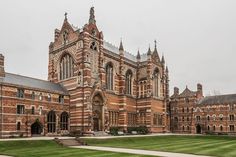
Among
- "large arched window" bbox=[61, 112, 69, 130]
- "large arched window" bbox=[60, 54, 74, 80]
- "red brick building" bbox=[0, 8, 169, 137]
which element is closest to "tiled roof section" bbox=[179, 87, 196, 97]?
"red brick building" bbox=[0, 8, 169, 137]

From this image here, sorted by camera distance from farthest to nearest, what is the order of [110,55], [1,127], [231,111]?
[231,111], [110,55], [1,127]

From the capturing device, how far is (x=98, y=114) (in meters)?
59.9

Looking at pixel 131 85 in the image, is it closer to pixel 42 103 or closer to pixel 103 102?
pixel 103 102

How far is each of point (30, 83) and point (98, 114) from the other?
1468cm

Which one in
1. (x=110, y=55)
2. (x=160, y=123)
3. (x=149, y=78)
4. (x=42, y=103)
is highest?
(x=110, y=55)

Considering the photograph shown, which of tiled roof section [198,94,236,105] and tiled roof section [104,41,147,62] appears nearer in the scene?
tiled roof section [104,41,147,62]

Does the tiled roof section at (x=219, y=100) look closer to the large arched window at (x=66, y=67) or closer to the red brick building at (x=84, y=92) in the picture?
the red brick building at (x=84, y=92)

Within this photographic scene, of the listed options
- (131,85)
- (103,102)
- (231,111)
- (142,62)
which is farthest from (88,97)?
(231,111)

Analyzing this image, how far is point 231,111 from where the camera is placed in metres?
85.6

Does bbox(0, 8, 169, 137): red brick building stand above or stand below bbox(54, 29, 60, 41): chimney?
below

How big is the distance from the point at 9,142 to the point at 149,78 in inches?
1727

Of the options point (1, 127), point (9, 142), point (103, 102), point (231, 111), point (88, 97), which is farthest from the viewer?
point (231, 111)

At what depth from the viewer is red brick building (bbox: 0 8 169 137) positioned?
49.6 meters

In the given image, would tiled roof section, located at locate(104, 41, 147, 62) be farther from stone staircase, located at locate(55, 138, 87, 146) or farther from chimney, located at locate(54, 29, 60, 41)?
stone staircase, located at locate(55, 138, 87, 146)
